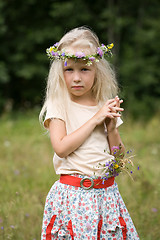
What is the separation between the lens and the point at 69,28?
11680mm

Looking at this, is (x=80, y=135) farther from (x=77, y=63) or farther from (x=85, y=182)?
(x=77, y=63)

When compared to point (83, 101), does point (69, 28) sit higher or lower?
higher

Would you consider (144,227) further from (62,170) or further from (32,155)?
(32,155)

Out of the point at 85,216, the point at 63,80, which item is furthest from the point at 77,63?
the point at 85,216

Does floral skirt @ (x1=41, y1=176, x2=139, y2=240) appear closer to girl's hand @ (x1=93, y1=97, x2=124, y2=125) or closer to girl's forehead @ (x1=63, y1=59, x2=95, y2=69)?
girl's hand @ (x1=93, y1=97, x2=124, y2=125)

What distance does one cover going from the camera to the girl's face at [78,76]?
2.06m

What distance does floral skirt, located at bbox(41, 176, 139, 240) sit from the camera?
6.60 feet

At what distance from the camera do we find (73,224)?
6.66 ft

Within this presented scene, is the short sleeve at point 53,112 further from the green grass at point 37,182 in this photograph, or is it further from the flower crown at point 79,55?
the green grass at point 37,182

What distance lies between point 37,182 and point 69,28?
8.42 m

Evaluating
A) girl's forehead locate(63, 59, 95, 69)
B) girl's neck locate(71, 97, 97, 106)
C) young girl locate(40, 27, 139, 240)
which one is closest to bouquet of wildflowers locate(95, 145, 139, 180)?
young girl locate(40, 27, 139, 240)

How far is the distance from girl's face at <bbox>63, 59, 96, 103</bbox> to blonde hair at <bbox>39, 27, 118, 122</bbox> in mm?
75

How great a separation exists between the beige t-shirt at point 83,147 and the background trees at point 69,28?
926cm

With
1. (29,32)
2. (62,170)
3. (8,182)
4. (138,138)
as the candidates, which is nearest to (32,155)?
(8,182)
